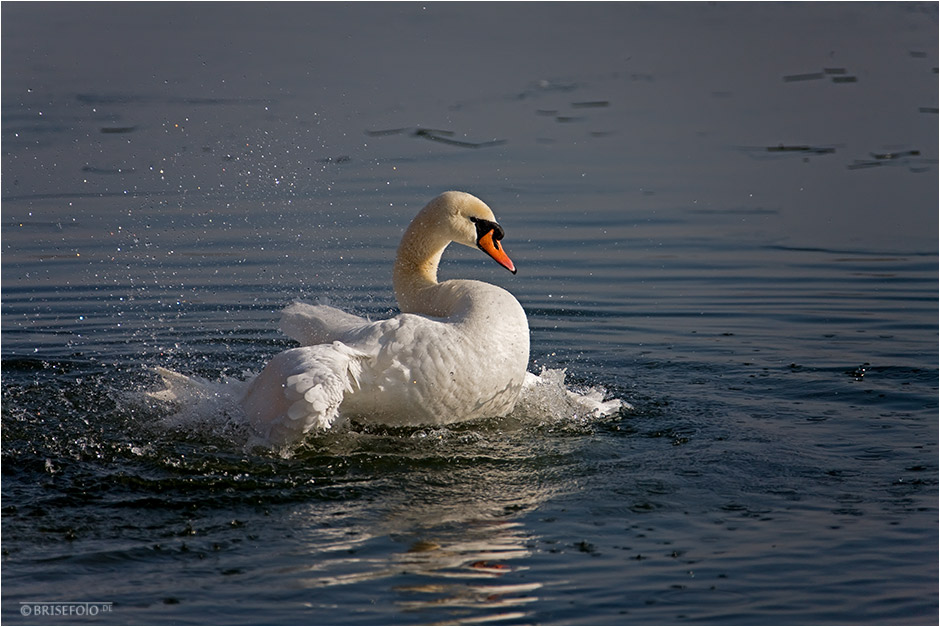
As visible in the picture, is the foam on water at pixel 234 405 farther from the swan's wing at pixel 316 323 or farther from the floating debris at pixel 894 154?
the floating debris at pixel 894 154

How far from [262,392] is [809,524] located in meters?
2.79

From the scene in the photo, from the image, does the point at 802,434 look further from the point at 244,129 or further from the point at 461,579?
the point at 244,129

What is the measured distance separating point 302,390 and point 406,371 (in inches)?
23.0

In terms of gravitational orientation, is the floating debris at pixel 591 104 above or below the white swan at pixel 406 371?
above

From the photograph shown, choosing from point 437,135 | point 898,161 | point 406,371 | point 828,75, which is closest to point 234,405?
point 406,371

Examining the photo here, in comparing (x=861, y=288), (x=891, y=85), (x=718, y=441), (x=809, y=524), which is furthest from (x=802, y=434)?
(x=891, y=85)

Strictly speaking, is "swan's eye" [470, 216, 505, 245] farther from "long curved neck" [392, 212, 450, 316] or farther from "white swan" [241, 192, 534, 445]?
"white swan" [241, 192, 534, 445]

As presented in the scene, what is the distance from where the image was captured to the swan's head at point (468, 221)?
705 centimetres

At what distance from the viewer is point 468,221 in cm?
708

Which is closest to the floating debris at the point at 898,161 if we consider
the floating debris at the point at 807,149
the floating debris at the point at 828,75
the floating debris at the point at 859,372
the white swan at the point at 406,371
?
the floating debris at the point at 807,149

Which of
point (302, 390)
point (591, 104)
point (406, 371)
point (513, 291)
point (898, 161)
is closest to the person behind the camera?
point (302, 390)

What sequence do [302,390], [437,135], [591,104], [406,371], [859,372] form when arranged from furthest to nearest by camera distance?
1. [591,104]
2. [437,135]
3. [859,372]
4. [406,371]
5. [302,390]

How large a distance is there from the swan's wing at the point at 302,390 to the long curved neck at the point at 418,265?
1047mm
